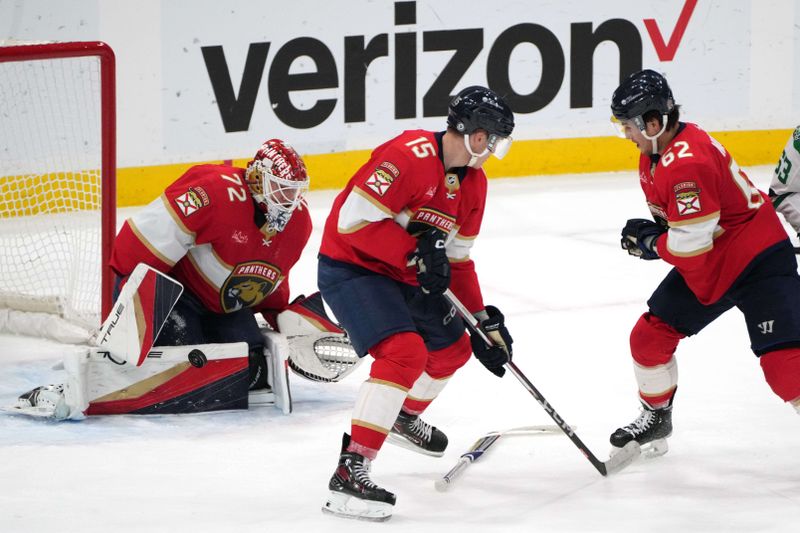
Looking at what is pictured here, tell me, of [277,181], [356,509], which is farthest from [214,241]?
[356,509]

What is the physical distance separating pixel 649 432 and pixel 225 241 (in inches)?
51.8

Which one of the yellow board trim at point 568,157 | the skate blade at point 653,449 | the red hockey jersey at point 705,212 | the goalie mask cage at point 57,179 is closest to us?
the red hockey jersey at point 705,212

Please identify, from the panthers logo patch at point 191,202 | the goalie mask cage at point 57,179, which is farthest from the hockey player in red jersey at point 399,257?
the goalie mask cage at point 57,179

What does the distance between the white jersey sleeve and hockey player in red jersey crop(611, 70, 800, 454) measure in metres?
0.19

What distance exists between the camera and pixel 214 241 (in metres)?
3.84

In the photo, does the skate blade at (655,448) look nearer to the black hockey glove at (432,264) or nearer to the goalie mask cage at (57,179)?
the black hockey glove at (432,264)

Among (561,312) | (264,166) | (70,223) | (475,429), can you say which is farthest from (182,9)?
(475,429)

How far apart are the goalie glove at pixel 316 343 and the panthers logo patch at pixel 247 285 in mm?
133

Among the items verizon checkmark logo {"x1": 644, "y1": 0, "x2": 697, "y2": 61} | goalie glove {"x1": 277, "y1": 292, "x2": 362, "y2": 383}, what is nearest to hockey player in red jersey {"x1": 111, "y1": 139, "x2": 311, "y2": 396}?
goalie glove {"x1": 277, "y1": 292, "x2": 362, "y2": 383}

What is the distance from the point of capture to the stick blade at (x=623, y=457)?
3369 millimetres

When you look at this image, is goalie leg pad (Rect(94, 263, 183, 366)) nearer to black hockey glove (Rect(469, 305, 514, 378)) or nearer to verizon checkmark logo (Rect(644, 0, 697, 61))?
black hockey glove (Rect(469, 305, 514, 378))

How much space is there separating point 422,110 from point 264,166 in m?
3.53

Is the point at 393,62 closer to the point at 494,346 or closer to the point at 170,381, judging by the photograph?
the point at 170,381

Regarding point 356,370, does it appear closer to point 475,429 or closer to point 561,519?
point 475,429
